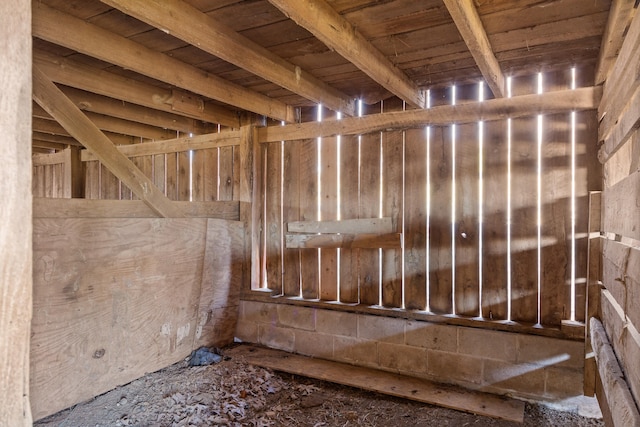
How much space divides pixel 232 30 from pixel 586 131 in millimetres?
2105

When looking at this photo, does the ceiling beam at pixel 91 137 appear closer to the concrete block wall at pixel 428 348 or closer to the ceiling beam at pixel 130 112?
the ceiling beam at pixel 130 112

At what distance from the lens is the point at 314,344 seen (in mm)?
3145

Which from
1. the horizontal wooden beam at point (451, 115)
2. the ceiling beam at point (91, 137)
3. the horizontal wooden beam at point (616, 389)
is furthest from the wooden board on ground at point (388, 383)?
the horizontal wooden beam at point (451, 115)

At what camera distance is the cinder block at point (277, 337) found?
325 cm

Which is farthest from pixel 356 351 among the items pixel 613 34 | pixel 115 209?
pixel 613 34

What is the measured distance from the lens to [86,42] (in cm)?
198

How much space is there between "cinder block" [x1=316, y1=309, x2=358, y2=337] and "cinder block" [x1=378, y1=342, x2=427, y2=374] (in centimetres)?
24

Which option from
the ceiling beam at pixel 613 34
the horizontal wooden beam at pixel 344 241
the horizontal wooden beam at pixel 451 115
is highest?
the ceiling beam at pixel 613 34

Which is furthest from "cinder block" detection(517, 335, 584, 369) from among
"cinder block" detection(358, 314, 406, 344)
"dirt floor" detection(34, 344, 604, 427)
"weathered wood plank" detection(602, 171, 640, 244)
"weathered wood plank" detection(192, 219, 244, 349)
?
"weathered wood plank" detection(192, 219, 244, 349)

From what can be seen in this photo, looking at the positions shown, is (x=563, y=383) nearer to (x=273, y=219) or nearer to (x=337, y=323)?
(x=337, y=323)

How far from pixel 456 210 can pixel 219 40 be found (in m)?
1.80

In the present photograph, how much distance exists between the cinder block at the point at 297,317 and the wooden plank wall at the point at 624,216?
1.88 meters

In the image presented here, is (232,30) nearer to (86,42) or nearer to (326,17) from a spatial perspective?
(326,17)

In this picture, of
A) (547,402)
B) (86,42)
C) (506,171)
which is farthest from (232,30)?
(547,402)
